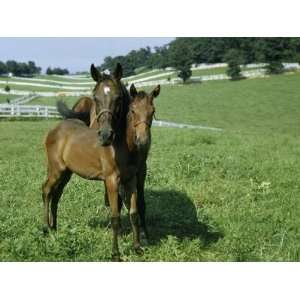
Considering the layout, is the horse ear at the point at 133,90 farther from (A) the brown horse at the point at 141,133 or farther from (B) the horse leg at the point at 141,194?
(B) the horse leg at the point at 141,194

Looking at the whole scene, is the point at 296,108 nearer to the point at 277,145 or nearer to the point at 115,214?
the point at 277,145

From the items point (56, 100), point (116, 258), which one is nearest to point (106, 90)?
point (116, 258)

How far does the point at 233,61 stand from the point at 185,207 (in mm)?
8937

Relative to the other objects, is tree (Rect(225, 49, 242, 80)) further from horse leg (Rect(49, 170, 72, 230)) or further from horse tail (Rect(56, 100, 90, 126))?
horse leg (Rect(49, 170, 72, 230))

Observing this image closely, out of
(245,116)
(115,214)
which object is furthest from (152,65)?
(245,116)

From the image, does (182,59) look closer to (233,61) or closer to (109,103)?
(233,61)

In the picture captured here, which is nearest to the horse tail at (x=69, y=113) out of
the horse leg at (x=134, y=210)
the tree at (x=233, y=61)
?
the horse leg at (x=134, y=210)

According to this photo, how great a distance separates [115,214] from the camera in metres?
6.09

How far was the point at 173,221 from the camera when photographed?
7.78 meters

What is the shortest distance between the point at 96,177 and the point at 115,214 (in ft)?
2.26

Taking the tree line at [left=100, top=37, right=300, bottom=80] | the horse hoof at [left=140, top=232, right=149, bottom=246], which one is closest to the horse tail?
the tree line at [left=100, top=37, right=300, bottom=80]

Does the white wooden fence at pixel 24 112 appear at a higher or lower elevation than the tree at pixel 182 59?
lower

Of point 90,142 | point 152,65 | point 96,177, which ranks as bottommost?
point 96,177

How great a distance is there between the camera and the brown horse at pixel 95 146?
5.42m
